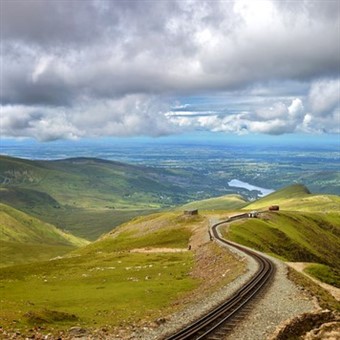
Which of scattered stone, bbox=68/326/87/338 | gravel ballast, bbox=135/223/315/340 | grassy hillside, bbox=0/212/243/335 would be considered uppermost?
scattered stone, bbox=68/326/87/338

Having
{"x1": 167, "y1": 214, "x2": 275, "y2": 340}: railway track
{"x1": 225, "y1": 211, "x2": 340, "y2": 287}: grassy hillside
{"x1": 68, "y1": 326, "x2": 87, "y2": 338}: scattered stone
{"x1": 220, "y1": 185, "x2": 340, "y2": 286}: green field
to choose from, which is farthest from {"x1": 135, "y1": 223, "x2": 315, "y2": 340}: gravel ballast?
{"x1": 225, "y1": 211, "x2": 340, "y2": 287}: grassy hillside

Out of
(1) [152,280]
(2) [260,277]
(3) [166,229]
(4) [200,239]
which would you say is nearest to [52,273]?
(1) [152,280]

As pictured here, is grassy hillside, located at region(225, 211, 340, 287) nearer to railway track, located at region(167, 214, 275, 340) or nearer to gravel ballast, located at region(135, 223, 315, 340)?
railway track, located at region(167, 214, 275, 340)

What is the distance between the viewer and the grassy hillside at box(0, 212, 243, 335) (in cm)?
4631

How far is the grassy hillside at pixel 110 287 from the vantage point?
46312 mm

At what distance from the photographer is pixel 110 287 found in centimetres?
7275

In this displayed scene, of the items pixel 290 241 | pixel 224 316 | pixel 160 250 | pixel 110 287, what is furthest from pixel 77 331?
pixel 290 241

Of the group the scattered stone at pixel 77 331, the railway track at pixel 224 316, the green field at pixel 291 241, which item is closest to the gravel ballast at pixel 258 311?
the railway track at pixel 224 316

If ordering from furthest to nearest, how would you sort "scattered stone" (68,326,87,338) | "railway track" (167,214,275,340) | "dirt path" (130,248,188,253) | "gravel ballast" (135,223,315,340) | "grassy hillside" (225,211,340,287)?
"grassy hillside" (225,211,340,287)
"dirt path" (130,248,188,253)
"gravel ballast" (135,223,315,340)
"scattered stone" (68,326,87,338)
"railway track" (167,214,275,340)

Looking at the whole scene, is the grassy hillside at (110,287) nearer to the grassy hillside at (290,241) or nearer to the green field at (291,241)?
the green field at (291,241)

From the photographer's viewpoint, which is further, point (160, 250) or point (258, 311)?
point (160, 250)

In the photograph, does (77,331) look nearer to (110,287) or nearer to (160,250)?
(110,287)

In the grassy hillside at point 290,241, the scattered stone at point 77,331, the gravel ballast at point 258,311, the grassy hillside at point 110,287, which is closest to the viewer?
the scattered stone at point 77,331

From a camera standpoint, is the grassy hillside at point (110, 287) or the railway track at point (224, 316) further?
the grassy hillside at point (110, 287)
